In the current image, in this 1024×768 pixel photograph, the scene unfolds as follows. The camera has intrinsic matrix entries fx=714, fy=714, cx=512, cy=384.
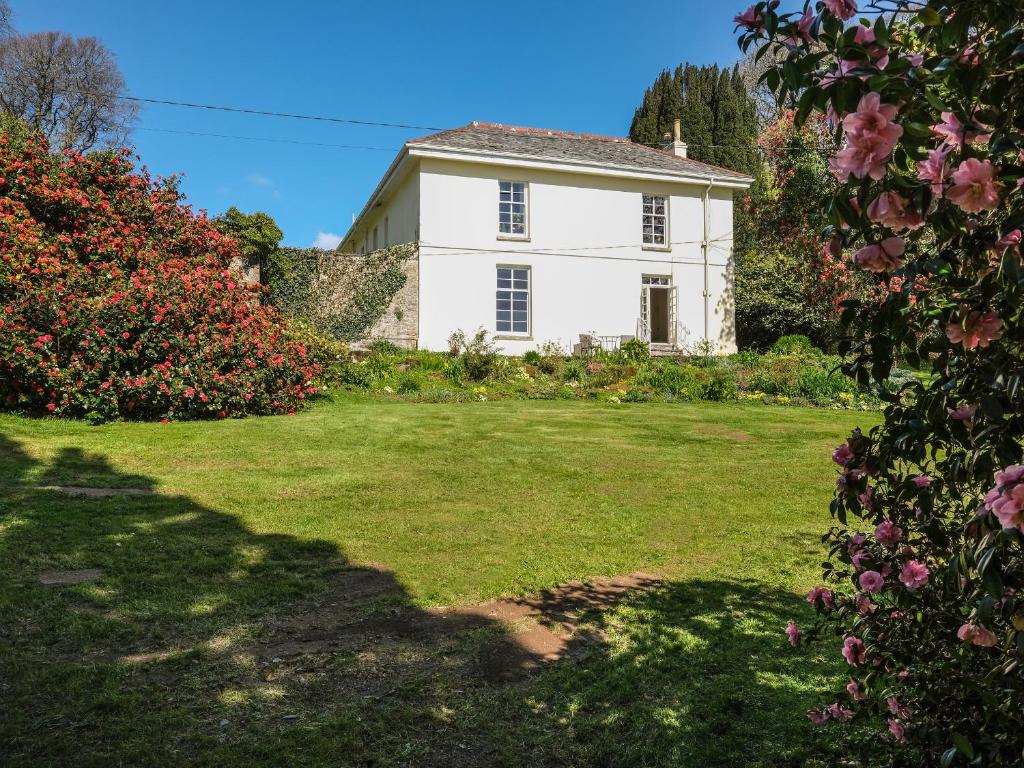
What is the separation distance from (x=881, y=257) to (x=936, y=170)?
0.70 ft

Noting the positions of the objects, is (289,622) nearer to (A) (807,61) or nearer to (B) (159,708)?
(B) (159,708)

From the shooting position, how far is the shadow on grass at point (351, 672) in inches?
104

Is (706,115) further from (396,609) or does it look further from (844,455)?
(844,455)

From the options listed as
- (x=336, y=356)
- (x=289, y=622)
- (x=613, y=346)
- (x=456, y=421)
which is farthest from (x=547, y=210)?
(x=289, y=622)

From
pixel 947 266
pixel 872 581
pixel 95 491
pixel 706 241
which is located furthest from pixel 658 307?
pixel 947 266

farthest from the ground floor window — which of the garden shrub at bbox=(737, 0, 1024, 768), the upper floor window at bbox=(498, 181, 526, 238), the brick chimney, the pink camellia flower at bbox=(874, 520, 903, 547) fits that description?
the garden shrub at bbox=(737, 0, 1024, 768)

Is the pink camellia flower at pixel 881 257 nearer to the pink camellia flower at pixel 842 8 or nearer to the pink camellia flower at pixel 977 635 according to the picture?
the pink camellia flower at pixel 842 8

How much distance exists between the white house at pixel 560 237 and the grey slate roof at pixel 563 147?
0.06 meters

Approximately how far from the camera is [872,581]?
6.13 ft

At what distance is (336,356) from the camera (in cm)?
1598

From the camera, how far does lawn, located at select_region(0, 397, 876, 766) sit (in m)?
2.72

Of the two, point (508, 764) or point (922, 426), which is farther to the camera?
point (508, 764)

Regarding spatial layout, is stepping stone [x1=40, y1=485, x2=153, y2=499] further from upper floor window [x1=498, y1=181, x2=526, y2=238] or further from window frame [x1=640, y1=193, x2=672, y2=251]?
window frame [x1=640, y1=193, x2=672, y2=251]

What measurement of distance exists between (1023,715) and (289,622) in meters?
3.26
